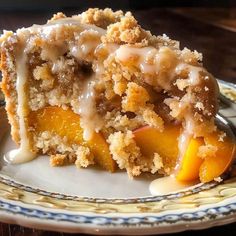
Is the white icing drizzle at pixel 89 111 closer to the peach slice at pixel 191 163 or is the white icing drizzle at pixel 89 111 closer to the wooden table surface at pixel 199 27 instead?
the peach slice at pixel 191 163

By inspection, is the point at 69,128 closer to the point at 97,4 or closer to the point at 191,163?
the point at 191,163

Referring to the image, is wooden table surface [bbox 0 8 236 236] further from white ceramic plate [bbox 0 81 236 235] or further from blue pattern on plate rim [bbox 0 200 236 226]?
blue pattern on plate rim [bbox 0 200 236 226]

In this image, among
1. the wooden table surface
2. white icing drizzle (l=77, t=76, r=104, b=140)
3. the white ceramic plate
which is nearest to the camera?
the white ceramic plate

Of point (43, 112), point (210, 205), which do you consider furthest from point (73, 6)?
point (210, 205)

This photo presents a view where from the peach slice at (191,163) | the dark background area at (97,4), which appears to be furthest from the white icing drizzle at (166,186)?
the dark background area at (97,4)

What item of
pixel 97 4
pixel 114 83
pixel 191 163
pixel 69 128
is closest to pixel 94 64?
pixel 114 83

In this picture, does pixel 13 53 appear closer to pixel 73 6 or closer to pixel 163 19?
pixel 163 19

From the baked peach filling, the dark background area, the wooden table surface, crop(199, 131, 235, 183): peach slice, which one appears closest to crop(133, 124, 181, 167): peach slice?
the baked peach filling
